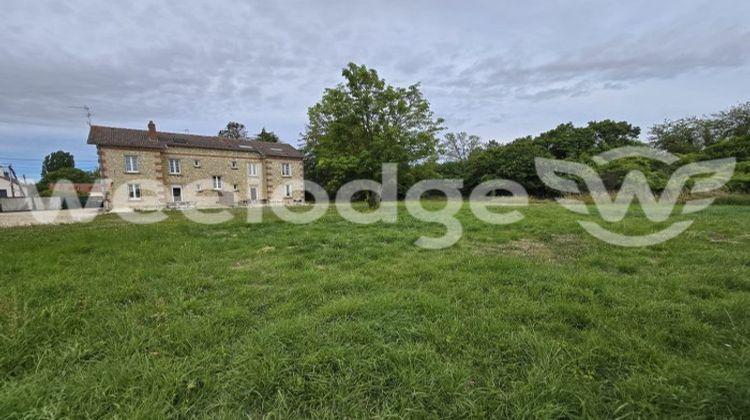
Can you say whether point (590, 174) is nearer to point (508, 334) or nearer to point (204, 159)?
point (508, 334)

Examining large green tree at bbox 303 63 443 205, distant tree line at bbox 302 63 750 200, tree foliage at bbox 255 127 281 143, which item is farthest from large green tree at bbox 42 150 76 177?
large green tree at bbox 303 63 443 205

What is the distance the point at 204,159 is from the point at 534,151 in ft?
79.3

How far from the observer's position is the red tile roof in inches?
731

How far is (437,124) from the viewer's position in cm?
1638

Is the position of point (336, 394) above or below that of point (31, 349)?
below

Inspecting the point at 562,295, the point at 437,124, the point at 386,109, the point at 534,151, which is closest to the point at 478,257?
the point at 562,295

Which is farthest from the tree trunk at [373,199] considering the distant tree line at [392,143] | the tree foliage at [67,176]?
the tree foliage at [67,176]

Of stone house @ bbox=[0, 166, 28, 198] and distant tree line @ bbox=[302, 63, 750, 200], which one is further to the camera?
stone house @ bbox=[0, 166, 28, 198]

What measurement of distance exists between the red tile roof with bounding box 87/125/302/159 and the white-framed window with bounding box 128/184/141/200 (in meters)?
2.50

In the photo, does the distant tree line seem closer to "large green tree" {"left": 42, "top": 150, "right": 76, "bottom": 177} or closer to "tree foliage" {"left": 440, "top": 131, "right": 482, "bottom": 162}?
"tree foliage" {"left": 440, "top": 131, "right": 482, "bottom": 162}

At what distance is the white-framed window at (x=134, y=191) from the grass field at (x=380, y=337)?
1873cm

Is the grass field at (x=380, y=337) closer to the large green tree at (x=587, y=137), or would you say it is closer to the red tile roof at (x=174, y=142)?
the red tile roof at (x=174, y=142)

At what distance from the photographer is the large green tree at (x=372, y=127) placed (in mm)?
13783

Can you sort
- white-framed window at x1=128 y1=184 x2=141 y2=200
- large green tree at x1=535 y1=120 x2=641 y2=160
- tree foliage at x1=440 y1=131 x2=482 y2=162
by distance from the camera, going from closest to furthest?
1. white-framed window at x1=128 y1=184 x2=141 y2=200
2. large green tree at x1=535 y1=120 x2=641 y2=160
3. tree foliage at x1=440 y1=131 x2=482 y2=162
